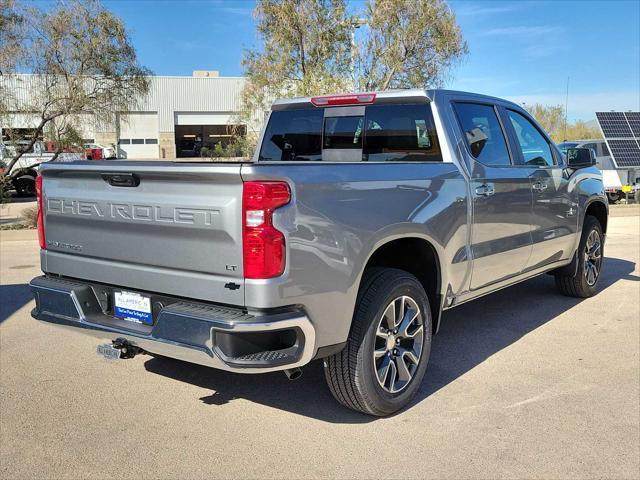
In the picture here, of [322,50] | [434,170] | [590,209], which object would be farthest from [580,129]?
[434,170]

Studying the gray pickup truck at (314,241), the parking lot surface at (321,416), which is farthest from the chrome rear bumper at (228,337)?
the parking lot surface at (321,416)

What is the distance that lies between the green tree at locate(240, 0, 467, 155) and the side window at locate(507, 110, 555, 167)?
448 inches

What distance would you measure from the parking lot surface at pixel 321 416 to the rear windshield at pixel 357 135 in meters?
1.68

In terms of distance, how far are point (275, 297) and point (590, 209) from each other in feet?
16.7

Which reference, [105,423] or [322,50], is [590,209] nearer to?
[105,423]

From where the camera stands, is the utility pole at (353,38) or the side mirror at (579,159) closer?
the side mirror at (579,159)

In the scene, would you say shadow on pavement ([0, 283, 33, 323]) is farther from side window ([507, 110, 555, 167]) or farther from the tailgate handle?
side window ([507, 110, 555, 167])

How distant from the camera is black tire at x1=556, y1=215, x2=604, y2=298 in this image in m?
6.71

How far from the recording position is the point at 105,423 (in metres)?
3.81

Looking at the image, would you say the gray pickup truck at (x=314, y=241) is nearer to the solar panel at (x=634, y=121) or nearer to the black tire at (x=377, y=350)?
the black tire at (x=377, y=350)

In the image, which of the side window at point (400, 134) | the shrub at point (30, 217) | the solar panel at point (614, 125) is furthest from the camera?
the solar panel at point (614, 125)

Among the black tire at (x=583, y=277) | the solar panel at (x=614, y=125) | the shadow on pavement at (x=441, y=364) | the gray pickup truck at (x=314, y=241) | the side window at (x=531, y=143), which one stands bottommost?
the shadow on pavement at (x=441, y=364)

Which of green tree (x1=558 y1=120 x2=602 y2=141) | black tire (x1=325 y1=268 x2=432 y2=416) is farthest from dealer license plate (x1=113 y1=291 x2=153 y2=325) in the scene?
green tree (x1=558 y1=120 x2=602 y2=141)

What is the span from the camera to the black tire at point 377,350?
12.0 ft
